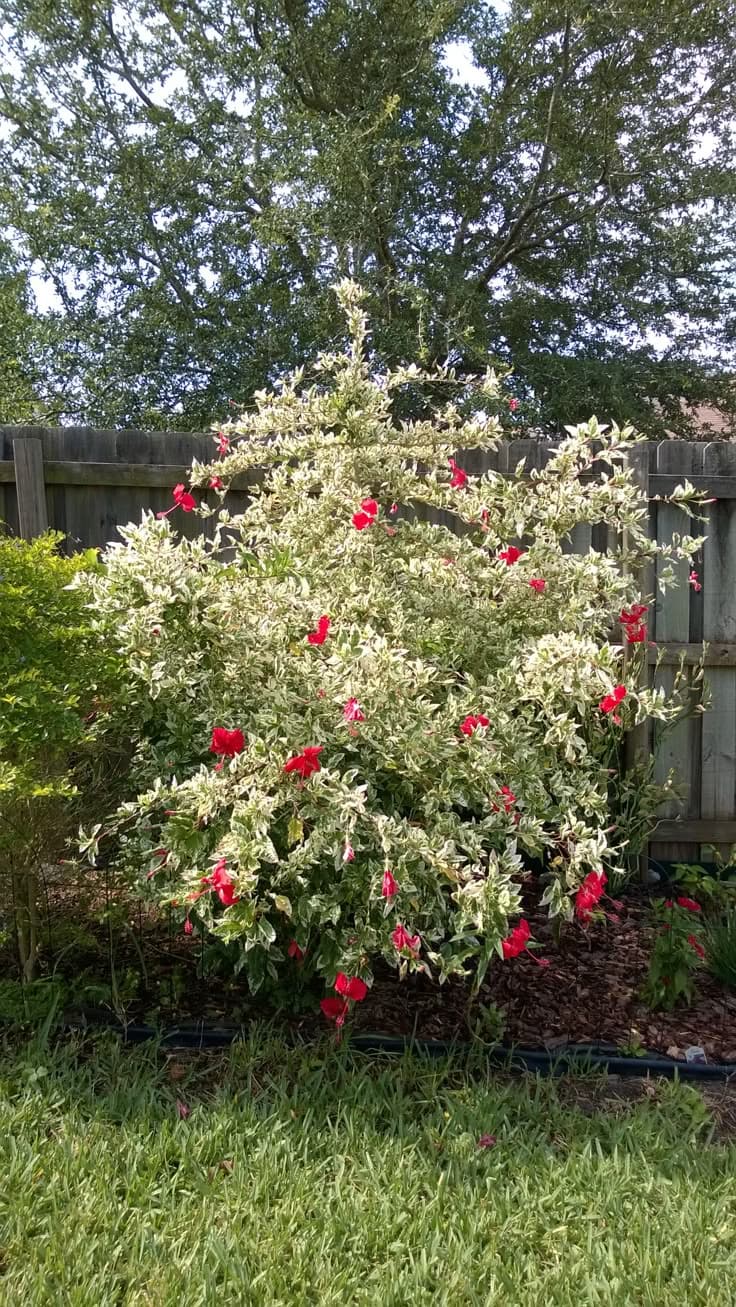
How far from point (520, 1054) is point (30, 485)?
109 inches

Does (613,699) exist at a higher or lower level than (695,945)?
higher

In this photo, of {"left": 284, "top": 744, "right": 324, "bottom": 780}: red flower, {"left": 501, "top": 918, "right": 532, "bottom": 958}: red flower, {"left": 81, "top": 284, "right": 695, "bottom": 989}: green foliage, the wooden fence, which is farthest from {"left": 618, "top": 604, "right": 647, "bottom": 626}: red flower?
{"left": 284, "top": 744, "right": 324, "bottom": 780}: red flower

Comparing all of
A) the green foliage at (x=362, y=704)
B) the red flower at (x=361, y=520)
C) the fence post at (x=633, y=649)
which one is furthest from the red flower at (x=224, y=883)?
the fence post at (x=633, y=649)

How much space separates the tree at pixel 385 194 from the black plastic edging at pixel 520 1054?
8.41 meters

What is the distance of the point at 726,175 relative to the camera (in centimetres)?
1103

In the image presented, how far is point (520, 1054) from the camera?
2.57 meters

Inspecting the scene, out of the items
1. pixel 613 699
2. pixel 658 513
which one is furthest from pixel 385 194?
pixel 613 699

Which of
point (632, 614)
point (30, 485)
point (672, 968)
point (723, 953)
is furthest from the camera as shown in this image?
point (30, 485)

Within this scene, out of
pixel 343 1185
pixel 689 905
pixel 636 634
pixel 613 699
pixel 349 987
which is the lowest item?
pixel 343 1185

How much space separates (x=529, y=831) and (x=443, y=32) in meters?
10.8

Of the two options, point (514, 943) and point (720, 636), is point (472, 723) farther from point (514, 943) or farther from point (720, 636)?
point (720, 636)

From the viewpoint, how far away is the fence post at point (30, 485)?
3.75m

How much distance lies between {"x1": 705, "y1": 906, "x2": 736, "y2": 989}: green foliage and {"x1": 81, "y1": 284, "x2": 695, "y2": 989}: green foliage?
1.94 ft

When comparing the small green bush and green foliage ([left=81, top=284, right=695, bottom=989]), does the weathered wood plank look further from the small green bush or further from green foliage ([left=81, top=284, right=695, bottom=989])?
the small green bush
